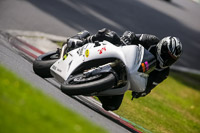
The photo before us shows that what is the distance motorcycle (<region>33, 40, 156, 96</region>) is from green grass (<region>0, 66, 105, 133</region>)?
1203 millimetres

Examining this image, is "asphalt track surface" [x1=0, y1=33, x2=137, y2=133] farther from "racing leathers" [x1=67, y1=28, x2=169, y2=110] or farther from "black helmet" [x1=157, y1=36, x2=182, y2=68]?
"black helmet" [x1=157, y1=36, x2=182, y2=68]

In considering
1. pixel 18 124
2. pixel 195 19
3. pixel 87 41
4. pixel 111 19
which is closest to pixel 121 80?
pixel 87 41

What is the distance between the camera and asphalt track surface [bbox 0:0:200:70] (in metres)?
12.5

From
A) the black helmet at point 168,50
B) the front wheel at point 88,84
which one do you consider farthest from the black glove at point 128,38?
the front wheel at point 88,84

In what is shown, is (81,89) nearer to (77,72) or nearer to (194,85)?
(77,72)

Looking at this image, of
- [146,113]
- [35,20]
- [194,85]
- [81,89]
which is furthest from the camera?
[194,85]

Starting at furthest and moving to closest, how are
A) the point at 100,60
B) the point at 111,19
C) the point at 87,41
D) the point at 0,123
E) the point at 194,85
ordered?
the point at 111,19, the point at 194,85, the point at 87,41, the point at 100,60, the point at 0,123

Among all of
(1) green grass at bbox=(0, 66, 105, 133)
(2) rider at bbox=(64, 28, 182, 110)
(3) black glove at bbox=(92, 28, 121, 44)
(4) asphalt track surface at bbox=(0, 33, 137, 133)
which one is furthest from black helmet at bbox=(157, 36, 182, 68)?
(1) green grass at bbox=(0, 66, 105, 133)

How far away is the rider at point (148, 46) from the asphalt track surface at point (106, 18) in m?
5.08

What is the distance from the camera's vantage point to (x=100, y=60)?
18.5 ft

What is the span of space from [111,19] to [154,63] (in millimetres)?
11383

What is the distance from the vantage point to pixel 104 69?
5.44m

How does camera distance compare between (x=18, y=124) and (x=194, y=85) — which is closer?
(x=18, y=124)

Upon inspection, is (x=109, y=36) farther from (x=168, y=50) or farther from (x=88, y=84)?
(x=88, y=84)
